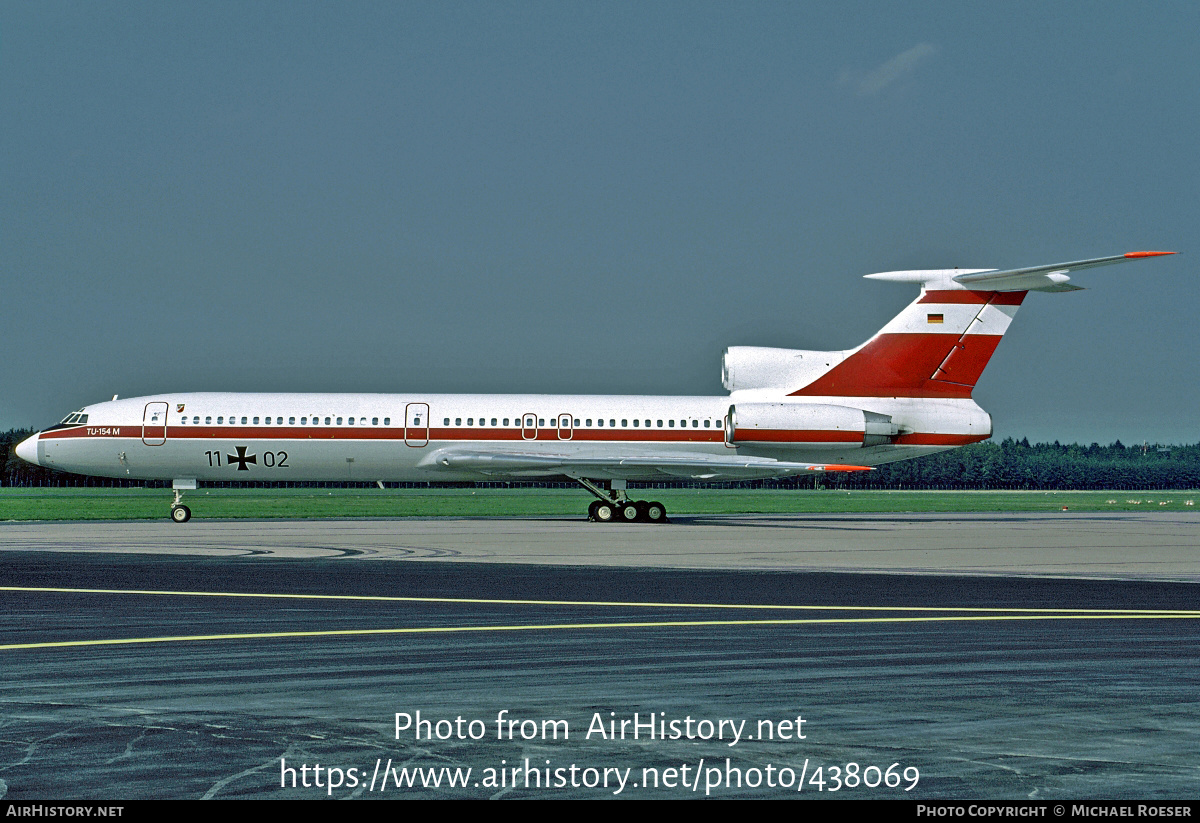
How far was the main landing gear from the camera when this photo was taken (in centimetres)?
4034

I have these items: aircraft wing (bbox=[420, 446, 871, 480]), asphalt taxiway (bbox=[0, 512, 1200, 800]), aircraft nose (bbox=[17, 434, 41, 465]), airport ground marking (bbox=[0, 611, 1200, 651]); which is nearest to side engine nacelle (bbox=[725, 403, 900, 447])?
aircraft wing (bbox=[420, 446, 871, 480])

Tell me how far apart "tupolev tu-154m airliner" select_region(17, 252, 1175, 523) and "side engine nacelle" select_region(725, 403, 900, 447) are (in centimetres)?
5

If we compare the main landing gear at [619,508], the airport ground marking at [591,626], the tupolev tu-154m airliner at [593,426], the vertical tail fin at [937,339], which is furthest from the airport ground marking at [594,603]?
the vertical tail fin at [937,339]

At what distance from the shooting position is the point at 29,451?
40969mm

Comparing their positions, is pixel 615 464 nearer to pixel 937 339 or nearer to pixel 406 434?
pixel 406 434

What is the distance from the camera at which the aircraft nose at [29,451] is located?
134 ft

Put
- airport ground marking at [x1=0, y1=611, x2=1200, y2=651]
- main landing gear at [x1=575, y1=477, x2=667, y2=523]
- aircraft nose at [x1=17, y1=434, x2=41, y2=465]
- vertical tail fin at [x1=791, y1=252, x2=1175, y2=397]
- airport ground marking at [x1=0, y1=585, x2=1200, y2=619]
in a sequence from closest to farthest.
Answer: airport ground marking at [x1=0, y1=611, x2=1200, y2=651]
airport ground marking at [x1=0, y1=585, x2=1200, y2=619]
vertical tail fin at [x1=791, y1=252, x2=1175, y2=397]
main landing gear at [x1=575, y1=477, x2=667, y2=523]
aircraft nose at [x1=17, y1=434, x2=41, y2=465]

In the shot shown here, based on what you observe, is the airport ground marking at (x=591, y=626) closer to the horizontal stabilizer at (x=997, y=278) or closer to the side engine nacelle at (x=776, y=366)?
the horizontal stabilizer at (x=997, y=278)

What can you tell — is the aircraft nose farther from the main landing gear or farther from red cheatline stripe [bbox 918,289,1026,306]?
red cheatline stripe [bbox 918,289,1026,306]

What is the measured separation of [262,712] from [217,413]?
110 feet

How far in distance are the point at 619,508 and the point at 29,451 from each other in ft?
64.1

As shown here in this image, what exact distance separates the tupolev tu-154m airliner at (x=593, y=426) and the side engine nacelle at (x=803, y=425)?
5 cm

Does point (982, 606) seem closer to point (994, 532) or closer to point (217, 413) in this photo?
point (994, 532)

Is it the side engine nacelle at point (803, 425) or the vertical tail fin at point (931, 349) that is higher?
the vertical tail fin at point (931, 349)
